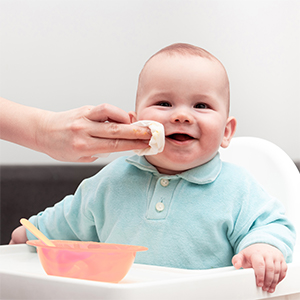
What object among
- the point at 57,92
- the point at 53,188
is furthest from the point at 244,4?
the point at 53,188

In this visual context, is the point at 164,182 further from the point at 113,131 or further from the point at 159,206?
the point at 113,131

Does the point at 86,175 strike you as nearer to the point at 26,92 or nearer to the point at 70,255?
the point at 26,92

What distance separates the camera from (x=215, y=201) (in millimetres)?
721

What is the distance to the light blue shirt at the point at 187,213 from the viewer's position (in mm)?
699

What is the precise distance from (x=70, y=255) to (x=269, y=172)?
60 cm

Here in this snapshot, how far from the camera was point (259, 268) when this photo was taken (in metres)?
0.53

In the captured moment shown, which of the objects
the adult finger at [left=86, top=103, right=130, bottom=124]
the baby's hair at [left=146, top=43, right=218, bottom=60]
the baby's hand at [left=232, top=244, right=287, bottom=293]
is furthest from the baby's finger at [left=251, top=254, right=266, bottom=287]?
the baby's hair at [left=146, top=43, right=218, bottom=60]

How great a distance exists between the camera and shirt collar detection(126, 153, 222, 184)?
2.43ft

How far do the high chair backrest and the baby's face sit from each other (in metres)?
0.22

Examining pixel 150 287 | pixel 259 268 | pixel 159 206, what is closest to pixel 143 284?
pixel 150 287

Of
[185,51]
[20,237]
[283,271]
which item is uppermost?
[185,51]

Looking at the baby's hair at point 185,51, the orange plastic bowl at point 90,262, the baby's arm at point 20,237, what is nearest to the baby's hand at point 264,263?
the orange plastic bowl at point 90,262

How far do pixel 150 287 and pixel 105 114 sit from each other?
0.89 ft

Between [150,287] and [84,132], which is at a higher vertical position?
[84,132]
